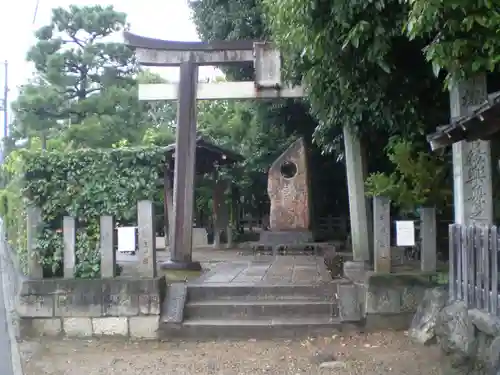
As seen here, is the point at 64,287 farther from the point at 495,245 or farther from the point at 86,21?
the point at 86,21

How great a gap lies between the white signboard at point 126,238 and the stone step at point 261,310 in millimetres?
1264

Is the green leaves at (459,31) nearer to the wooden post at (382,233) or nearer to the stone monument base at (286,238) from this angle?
the wooden post at (382,233)

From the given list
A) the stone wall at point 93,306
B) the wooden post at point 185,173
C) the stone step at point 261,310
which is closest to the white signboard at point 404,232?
the stone step at point 261,310

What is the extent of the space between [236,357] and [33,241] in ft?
11.2

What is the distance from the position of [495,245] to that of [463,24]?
210 cm

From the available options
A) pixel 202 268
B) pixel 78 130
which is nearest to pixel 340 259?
pixel 202 268

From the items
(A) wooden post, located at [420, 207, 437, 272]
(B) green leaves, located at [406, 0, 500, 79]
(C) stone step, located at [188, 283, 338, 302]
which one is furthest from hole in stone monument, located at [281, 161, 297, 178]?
(B) green leaves, located at [406, 0, 500, 79]

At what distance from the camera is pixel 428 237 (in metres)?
8.70

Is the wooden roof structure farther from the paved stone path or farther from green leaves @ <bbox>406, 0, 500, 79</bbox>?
the paved stone path

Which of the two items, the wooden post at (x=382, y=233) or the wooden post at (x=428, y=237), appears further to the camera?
the wooden post at (x=382, y=233)

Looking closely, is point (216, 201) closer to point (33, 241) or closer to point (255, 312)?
point (255, 312)

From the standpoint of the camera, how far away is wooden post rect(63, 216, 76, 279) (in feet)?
28.7

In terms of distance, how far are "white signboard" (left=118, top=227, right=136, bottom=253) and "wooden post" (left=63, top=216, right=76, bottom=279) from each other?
0.66m

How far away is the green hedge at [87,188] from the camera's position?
8820mm
